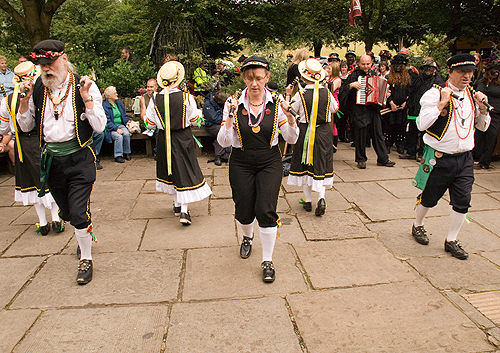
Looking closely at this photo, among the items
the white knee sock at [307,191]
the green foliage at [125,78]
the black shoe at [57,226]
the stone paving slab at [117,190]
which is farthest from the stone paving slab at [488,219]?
the green foliage at [125,78]

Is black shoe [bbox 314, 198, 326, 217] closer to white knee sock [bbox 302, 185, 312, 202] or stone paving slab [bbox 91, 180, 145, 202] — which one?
white knee sock [bbox 302, 185, 312, 202]

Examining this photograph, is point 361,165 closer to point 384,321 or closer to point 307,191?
point 307,191

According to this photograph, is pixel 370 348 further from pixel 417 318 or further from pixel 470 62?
pixel 470 62

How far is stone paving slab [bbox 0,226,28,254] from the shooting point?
4.66 m

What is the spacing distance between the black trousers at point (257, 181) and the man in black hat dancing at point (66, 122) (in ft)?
4.10

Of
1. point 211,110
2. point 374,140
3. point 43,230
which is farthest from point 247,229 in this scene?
point 211,110

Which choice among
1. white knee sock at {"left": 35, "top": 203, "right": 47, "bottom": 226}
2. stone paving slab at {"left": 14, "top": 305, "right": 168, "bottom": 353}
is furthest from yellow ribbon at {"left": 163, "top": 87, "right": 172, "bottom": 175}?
stone paving slab at {"left": 14, "top": 305, "right": 168, "bottom": 353}

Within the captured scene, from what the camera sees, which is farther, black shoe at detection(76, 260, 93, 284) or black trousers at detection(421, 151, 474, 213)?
black trousers at detection(421, 151, 474, 213)

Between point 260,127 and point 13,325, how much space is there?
2.50 meters

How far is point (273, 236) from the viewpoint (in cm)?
374

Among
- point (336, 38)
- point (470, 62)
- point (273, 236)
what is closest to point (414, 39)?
point (336, 38)

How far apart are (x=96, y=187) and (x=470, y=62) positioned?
5553 mm

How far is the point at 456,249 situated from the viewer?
164 inches

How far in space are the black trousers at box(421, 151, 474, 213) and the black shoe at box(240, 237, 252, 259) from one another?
1956 millimetres
